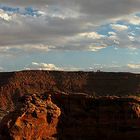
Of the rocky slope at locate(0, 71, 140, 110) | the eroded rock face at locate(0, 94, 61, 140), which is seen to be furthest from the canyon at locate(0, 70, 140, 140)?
the rocky slope at locate(0, 71, 140, 110)

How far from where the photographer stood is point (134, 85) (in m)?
95.4

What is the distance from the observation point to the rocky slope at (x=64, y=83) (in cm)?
9475

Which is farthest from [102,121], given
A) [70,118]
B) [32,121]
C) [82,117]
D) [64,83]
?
[64,83]

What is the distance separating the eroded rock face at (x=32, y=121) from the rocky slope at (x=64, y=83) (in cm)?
6311

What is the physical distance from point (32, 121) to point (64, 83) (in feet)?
237

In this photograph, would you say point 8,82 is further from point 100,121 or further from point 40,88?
point 100,121

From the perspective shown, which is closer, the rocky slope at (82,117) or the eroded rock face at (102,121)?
the rocky slope at (82,117)

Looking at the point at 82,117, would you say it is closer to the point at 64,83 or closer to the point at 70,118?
the point at 70,118

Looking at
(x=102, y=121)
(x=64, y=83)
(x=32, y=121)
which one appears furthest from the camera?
(x=64, y=83)

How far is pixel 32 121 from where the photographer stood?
28016mm

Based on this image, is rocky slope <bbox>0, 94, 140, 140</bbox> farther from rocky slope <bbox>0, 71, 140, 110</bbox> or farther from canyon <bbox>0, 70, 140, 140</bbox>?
rocky slope <bbox>0, 71, 140, 110</bbox>

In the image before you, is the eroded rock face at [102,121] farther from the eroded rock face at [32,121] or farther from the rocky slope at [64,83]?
→ the rocky slope at [64,83]

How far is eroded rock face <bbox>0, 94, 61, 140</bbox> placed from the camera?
88.9 feet

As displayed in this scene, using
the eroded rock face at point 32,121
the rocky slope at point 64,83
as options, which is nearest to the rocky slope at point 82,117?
the eroded rock face at point 32,121
